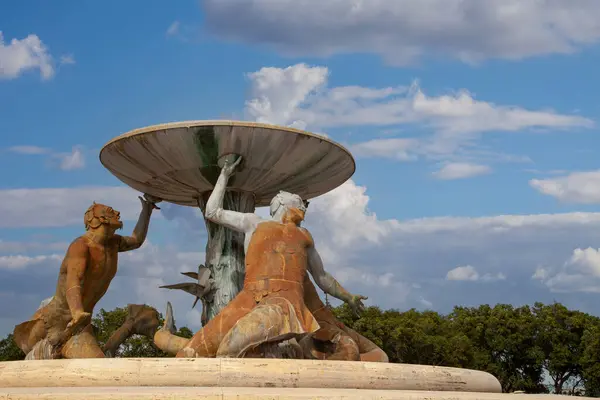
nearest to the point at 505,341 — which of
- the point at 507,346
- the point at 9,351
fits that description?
the point at 507,346

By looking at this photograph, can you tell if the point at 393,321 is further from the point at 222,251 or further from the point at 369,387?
the point at 369,387

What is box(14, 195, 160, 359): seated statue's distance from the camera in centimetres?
896

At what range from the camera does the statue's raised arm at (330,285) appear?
8414 mm

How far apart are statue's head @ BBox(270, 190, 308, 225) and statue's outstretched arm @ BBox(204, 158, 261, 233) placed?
22 cm

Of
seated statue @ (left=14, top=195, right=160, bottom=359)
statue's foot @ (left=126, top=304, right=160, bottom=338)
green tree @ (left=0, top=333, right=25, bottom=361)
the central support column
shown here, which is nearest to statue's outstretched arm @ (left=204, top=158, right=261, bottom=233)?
the central support column

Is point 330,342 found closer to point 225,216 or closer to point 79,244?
point 225,216

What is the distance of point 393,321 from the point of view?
3189 centimetres

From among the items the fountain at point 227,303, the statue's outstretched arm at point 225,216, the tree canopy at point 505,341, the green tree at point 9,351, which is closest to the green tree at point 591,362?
the tree canopy at point 505,341

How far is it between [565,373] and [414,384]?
29306 millimetres

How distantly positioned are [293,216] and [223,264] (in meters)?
1.93

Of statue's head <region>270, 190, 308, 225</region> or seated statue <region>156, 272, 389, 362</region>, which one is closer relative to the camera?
seated statue <region>156, 272, 389, 362</region>

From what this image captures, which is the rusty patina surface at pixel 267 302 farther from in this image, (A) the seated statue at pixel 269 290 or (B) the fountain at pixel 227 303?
(B) the fountain at pixel 227 303

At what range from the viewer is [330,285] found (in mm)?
8555

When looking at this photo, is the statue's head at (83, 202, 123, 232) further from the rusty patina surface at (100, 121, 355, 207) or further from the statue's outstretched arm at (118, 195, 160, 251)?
the rusty patina surface at (100, 121, 355, 207)
